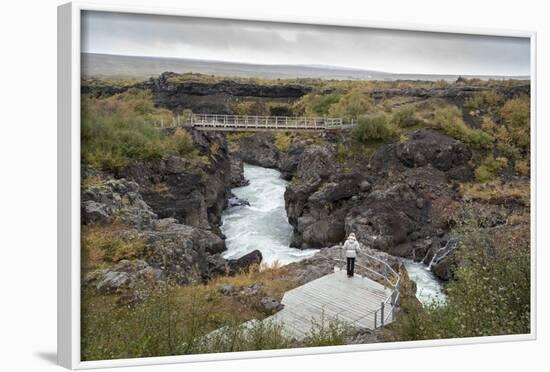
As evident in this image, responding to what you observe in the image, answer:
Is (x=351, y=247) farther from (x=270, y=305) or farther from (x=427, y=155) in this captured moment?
(x=427, y=155)

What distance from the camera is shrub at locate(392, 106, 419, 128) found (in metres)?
10.4

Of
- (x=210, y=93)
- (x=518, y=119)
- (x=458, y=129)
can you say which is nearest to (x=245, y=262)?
(x=210, y=93)

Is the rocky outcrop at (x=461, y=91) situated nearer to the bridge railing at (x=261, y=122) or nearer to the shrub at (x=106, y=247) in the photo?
the bridge railing at (x=261, y=122)

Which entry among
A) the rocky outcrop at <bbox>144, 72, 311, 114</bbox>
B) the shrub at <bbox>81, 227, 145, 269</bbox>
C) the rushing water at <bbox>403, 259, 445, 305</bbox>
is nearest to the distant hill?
the rocky outcrop at <bbox>144, 72, 311, 114</bbox>

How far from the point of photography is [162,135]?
9195mm

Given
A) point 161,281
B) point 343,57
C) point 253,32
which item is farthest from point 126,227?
point 343,57

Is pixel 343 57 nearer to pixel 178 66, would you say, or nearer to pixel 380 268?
pixel 178 66

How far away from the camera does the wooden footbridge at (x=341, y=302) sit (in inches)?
364

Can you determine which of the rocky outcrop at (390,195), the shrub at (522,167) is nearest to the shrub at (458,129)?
the rocky outcrop at (390,195)

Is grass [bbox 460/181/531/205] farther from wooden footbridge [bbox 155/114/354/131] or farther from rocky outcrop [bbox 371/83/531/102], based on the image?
wooden footbridge [bbox 155/114/354/131]

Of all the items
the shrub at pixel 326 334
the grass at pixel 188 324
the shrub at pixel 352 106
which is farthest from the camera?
the shrub at pixel 352 106

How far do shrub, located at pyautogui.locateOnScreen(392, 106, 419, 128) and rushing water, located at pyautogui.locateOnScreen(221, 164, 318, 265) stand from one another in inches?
77.6

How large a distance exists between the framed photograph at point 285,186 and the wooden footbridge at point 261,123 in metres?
0.03

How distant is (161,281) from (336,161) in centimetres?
350
